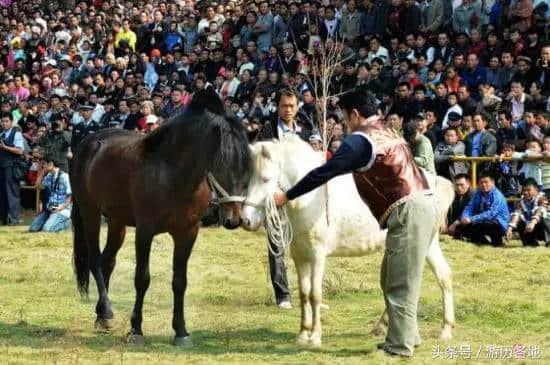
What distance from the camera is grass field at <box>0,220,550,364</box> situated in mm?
8297

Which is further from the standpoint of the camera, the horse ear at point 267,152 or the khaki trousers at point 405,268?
the horse ear at point 267,152

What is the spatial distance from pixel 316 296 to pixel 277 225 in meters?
0.71

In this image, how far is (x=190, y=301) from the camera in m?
11.0

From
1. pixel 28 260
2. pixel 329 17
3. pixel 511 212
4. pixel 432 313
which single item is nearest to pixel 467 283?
pixel 432 313

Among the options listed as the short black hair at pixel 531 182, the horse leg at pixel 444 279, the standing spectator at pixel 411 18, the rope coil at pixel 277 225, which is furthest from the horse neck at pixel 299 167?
the standing spectator at pixel 411 18

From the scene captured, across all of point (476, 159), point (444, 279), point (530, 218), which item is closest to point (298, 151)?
point (444, 279)

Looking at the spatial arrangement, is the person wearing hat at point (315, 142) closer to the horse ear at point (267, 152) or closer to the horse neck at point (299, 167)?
the horse neck at point (299, 167)

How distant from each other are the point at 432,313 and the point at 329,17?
1204cm

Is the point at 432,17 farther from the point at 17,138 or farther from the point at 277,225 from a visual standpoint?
the point at 277,225

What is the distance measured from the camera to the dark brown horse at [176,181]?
8375 mm

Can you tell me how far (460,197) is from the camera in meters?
15.5

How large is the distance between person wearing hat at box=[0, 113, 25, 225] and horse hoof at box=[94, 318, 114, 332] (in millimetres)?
10398

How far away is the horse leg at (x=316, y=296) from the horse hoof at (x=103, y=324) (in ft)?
6.25

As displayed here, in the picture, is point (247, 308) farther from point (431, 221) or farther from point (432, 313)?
point (431, 221)
